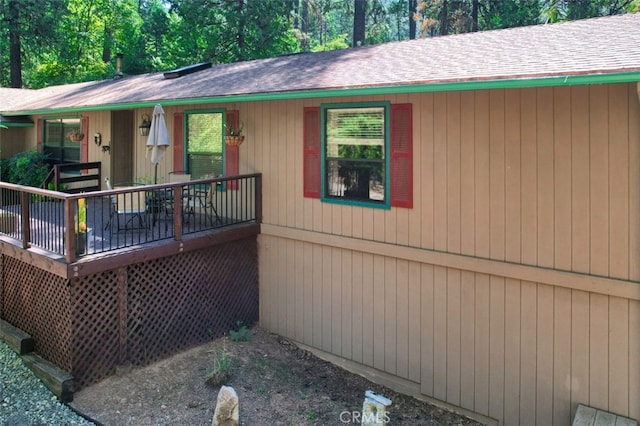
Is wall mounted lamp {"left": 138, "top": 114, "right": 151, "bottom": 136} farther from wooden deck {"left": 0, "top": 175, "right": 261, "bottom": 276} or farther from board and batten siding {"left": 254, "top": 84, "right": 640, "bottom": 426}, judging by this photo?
board and batten siding {"left": 254, "top": 84, "right": 640, "bottom": 426}

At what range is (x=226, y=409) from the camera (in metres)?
4.99

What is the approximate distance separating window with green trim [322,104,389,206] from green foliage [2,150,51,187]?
7.52 meters

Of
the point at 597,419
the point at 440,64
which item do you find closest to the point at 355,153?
the point at 440,64

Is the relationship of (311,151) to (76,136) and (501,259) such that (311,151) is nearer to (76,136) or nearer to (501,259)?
(501,259)

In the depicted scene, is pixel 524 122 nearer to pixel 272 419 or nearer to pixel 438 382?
pixel 438 382

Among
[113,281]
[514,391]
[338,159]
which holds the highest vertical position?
[338,159]

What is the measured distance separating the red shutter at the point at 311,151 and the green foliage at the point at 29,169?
7.13 meters

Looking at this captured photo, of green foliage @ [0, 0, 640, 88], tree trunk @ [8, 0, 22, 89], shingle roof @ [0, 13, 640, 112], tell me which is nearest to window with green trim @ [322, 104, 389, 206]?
shingle roof @ [0, 13, 640, 112]

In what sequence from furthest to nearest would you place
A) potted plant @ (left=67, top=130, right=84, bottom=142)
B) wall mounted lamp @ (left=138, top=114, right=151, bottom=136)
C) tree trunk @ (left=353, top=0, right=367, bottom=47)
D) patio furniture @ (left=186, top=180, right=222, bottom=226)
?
1. tree trunk @ (left=353, top=0, right=367, bottom=47)
2. potted plant @ (left=67, top=130, right=84, bottom=142)
3. wall mounted lamp @ (left=138, top=114, right=151, bottom=136)
4. patio furniture @ (left=186, top=180, right=222, bottom=226)

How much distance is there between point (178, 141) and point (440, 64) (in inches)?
191

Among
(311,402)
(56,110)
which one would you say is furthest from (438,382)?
(56,110)

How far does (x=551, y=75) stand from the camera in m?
4.18

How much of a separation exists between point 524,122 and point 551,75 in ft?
3.32

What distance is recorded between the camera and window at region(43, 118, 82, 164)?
11.4 metres
